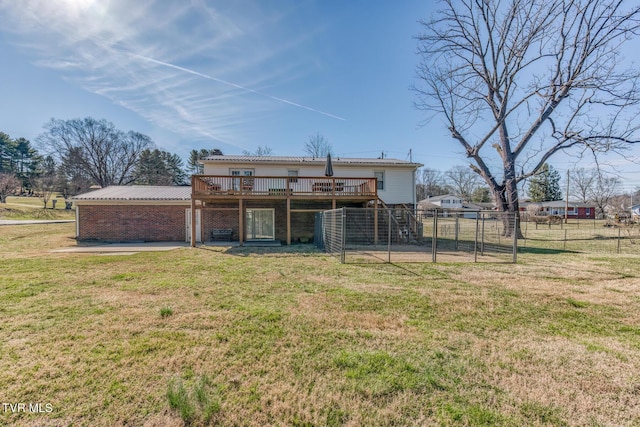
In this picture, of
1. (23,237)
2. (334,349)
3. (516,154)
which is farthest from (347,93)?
(23,237)

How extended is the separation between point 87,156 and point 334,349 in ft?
155

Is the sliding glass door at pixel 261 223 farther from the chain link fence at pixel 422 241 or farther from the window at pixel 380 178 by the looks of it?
the window at pixel 380 178

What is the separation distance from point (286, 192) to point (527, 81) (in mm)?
12006

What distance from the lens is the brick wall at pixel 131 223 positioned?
44.3ft

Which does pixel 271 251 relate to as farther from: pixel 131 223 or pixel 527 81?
pixel 527 81

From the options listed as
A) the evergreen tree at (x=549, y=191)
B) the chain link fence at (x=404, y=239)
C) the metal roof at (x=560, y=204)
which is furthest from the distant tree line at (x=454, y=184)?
the chain link fence at (x=404, y=239)

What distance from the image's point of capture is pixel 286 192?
13430 millimetres

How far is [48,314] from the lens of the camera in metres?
3.87

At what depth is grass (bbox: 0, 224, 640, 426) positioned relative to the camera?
207 centimetres

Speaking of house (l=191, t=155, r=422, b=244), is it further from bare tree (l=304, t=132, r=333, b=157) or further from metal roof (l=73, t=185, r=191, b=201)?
bare tree (l=304, t=132, r=333, b=157)

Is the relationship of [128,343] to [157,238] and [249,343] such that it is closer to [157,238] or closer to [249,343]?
[249,343]

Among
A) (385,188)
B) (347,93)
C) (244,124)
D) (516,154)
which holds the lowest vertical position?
(385,188)

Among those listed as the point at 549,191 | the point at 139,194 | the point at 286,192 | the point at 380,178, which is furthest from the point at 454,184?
the point at 139,194

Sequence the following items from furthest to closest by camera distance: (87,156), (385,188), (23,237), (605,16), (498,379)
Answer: (87,156) < (385,188) < (23,237) < (605,16) < (498,379)
